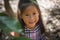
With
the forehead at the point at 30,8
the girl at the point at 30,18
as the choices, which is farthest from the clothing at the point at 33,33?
the forehead at the point at 30,8

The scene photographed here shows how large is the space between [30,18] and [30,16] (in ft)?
0.05

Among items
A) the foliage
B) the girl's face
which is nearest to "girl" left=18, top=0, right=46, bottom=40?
the girl's face

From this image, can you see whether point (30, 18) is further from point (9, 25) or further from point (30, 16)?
point (9, 25)

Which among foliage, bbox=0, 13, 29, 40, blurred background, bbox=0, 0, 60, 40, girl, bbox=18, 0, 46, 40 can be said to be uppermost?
foliage, bbox=0, 13, 29, 40

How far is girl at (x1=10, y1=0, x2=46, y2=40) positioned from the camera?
54.1 inches

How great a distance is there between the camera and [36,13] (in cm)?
143

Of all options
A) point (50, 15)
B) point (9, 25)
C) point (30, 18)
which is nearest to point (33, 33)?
point (30, 18)

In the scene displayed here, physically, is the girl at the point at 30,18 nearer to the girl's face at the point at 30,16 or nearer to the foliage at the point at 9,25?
the girl's face at the point at 30,16

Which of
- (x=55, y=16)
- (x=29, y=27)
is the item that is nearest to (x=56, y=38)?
(x=55, y=16)

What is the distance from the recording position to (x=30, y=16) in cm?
140

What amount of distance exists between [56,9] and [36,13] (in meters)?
1.03

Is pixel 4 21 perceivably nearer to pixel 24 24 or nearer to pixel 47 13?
pixel 24 24

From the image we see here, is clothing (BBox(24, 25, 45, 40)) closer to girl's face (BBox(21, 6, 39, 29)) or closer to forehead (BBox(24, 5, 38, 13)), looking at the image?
girl's face (BBox(21, 6, 39, 29))

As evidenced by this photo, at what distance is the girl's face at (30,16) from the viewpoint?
138 centimetres
